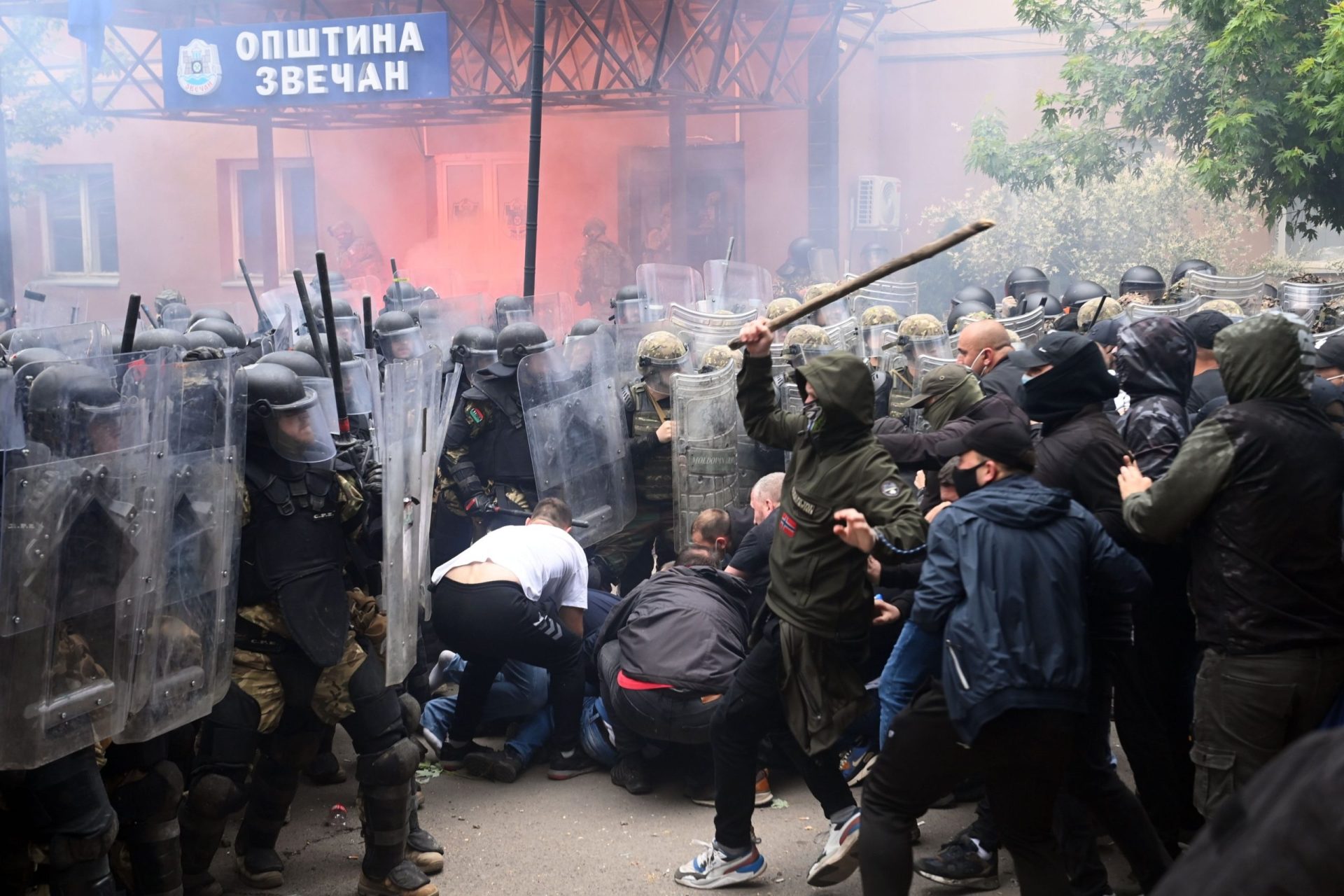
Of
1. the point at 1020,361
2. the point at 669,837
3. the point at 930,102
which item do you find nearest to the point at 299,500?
the point at 669,837

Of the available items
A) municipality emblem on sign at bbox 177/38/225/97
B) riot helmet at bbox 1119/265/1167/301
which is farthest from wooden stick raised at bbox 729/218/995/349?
municipality emblem on sign at bbox 177/38/225/97

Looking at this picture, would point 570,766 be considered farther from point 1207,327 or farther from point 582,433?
point 1207,327

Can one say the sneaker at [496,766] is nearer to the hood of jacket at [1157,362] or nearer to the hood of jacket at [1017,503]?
the hood of jacket at [1017,503]

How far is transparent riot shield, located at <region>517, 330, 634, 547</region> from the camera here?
6.11 meters

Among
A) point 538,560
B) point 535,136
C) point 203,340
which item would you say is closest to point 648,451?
point 538,560

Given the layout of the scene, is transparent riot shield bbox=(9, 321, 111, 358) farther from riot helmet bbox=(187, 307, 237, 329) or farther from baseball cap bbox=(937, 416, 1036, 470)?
baseball cap bbox=(937, 416, 1036, 470)

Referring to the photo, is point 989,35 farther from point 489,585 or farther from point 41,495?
point 41,495

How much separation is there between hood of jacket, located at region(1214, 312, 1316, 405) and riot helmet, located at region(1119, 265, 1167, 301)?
232 inches

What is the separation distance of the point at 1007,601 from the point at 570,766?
261 centimetres

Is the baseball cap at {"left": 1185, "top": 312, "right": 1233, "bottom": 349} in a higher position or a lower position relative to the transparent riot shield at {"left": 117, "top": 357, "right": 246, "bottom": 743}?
higher

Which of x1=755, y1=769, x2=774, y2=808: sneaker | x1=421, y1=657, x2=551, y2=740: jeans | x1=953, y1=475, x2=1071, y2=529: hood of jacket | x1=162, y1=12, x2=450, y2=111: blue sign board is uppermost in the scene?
x1=162, y1=12, x2=450, y2=111: blue sign board

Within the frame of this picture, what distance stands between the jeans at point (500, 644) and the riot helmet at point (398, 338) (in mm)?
2679

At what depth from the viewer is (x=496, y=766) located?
5.25m

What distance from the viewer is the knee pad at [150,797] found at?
12.2 feet
